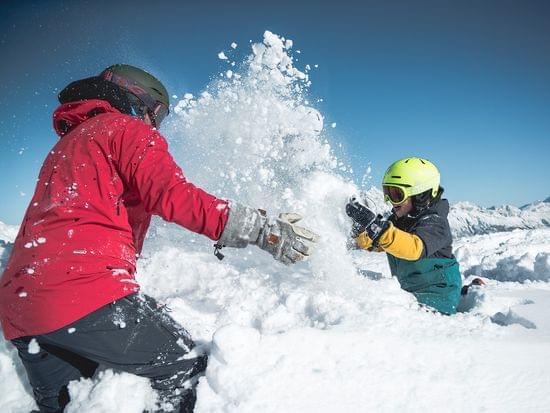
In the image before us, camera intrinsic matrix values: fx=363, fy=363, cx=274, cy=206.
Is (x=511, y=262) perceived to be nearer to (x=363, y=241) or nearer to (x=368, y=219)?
(x=363, y=241)

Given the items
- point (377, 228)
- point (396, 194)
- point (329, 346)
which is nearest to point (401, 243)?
point (377, 228)

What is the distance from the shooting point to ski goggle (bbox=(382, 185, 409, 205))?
13.9 feet

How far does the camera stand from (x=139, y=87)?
261 centimetres

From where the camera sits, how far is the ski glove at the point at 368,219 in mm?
3636

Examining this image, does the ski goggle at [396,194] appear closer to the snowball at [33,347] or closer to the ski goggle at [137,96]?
the ski goggle at [137,96]

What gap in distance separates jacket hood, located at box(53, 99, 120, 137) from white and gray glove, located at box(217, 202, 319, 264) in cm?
96

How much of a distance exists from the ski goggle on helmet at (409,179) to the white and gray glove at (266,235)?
2348 mm

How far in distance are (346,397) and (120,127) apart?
1825 mm

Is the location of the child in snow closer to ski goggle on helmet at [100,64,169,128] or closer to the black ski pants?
ski goggle on helmet at [100,64,169,128]

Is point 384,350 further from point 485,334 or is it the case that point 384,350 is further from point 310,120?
point 310,120

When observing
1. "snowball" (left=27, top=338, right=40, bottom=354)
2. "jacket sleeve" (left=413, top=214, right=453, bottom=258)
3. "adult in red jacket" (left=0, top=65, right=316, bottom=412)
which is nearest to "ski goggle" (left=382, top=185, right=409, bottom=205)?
"jacket sleeve" (left=413, top=214, right=453, bottom=258)

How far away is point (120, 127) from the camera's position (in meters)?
1.96

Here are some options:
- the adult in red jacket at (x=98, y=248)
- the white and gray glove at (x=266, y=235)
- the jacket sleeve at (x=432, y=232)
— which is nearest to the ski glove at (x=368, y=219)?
the jacket sleeve at (x=432, y=232)

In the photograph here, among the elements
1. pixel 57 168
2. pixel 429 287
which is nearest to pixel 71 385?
pixel 57 168
